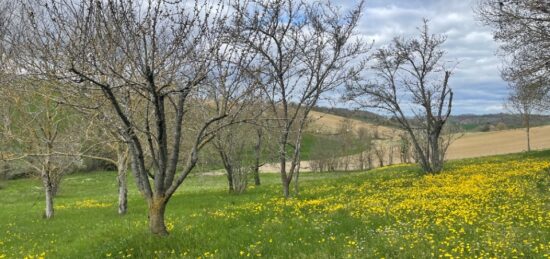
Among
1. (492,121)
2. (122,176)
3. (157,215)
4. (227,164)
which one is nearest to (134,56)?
(157,215)

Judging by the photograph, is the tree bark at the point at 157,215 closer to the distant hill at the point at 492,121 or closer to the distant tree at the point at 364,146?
the distant hill at the point at 492,121

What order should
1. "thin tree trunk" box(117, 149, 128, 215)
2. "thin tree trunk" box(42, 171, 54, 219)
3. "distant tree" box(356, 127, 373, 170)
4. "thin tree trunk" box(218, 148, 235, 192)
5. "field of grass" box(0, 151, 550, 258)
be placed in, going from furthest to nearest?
"distant tree" box(356, 127, 373, 170), "thin tree trunk" box(218, 148, 235, 192), "thin tree trunk" box(42, 171, 54, 219), "thin tree trunk" box(117, 149, 128, 215), "field of grass" box(0, 151, 550, 258)

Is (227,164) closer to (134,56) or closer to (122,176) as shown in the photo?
(122,176)

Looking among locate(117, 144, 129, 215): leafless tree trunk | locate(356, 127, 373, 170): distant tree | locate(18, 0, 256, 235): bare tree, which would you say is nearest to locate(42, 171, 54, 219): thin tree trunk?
locate(117, 144, 129, 215): leafless tree trunk

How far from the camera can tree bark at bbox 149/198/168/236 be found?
10227 millimetres

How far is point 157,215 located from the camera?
33.7 ft

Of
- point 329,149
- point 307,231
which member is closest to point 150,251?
point 307,231

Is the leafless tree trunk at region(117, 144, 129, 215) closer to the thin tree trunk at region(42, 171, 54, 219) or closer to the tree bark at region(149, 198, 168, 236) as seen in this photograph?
the thin tree trunk at region(42, 171, 54, 219)

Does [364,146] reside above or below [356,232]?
above

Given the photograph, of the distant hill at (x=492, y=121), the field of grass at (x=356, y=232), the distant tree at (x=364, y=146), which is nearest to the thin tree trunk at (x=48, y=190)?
the field of grass at (x=356, y=232)

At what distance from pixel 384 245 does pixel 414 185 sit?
11.6 meters

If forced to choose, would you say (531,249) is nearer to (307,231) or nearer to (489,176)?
(307,231)

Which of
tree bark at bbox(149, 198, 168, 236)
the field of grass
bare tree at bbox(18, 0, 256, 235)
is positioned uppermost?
bare tree at bbox(18, 0, 256, 235)

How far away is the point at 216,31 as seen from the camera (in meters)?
9.41
